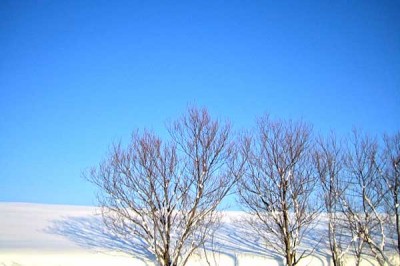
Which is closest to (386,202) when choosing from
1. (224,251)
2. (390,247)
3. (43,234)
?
(390,247)

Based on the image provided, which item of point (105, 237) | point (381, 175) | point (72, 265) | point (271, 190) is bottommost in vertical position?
point (72, 265)

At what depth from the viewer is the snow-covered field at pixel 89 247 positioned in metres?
17.0

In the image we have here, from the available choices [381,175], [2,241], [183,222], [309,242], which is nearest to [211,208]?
[183,222]

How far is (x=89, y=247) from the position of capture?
1883 centimetres

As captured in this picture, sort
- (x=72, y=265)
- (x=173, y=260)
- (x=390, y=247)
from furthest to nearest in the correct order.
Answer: (x=390, y=247) → (x=72, y=265) → (x=173, y=260)

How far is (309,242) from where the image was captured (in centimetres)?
2312

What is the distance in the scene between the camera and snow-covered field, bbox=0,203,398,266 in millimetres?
17047

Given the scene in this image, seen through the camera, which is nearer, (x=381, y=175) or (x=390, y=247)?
(x=381, y=175)

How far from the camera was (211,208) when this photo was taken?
49.6 feet

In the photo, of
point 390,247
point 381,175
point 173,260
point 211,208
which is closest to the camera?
point 173,260

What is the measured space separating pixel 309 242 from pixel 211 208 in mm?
11404

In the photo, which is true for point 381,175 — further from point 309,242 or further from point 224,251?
point 224,251

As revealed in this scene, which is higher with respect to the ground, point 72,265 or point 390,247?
point 390,247

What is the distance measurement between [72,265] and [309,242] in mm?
15286
